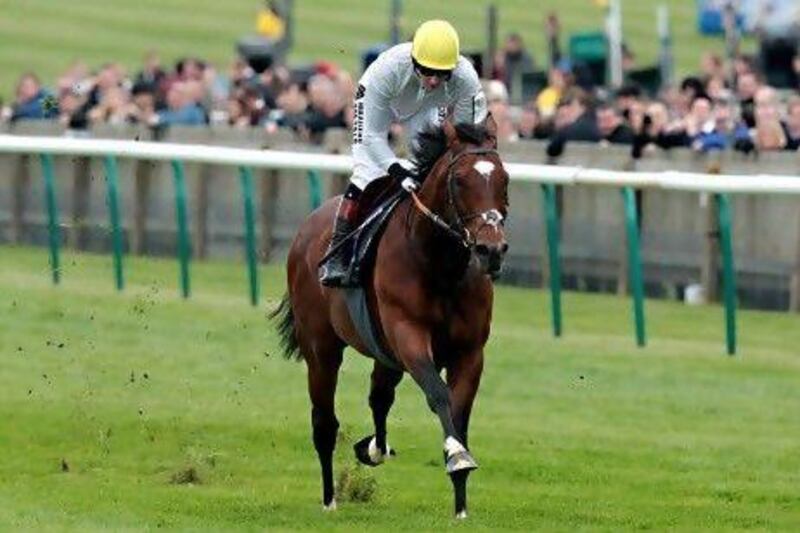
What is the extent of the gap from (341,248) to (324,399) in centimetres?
68

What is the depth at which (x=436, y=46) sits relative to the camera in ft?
37.2

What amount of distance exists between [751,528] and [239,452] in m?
3.03

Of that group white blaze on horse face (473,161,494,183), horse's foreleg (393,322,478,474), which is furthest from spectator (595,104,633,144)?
white blaze on horse face (473,161,494,183)

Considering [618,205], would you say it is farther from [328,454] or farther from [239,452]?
[328,454]

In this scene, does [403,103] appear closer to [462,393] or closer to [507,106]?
[462,393]

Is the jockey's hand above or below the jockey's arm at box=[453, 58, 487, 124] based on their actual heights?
below

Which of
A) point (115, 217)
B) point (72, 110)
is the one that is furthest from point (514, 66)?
point (115, 217)

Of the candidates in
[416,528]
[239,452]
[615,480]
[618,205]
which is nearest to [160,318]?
[618,205]

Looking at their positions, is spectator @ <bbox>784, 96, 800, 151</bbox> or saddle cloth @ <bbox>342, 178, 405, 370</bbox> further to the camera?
spectator @ <bbox>784, 96, 800, 151</bbox>

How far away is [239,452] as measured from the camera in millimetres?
13562

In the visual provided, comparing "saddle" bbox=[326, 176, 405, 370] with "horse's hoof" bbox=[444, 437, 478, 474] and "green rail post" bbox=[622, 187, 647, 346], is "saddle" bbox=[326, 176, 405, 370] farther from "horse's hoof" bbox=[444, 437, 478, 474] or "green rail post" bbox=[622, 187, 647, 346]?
"green rail post" bbox=[622, 187, 647, 346]

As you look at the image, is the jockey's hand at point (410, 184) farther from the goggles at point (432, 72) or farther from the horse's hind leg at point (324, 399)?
the horse's hind leg at point (324, 399)

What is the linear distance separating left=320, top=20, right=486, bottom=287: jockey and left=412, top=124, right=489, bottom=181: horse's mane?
40 mm

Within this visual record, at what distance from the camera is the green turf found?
4006 cm
